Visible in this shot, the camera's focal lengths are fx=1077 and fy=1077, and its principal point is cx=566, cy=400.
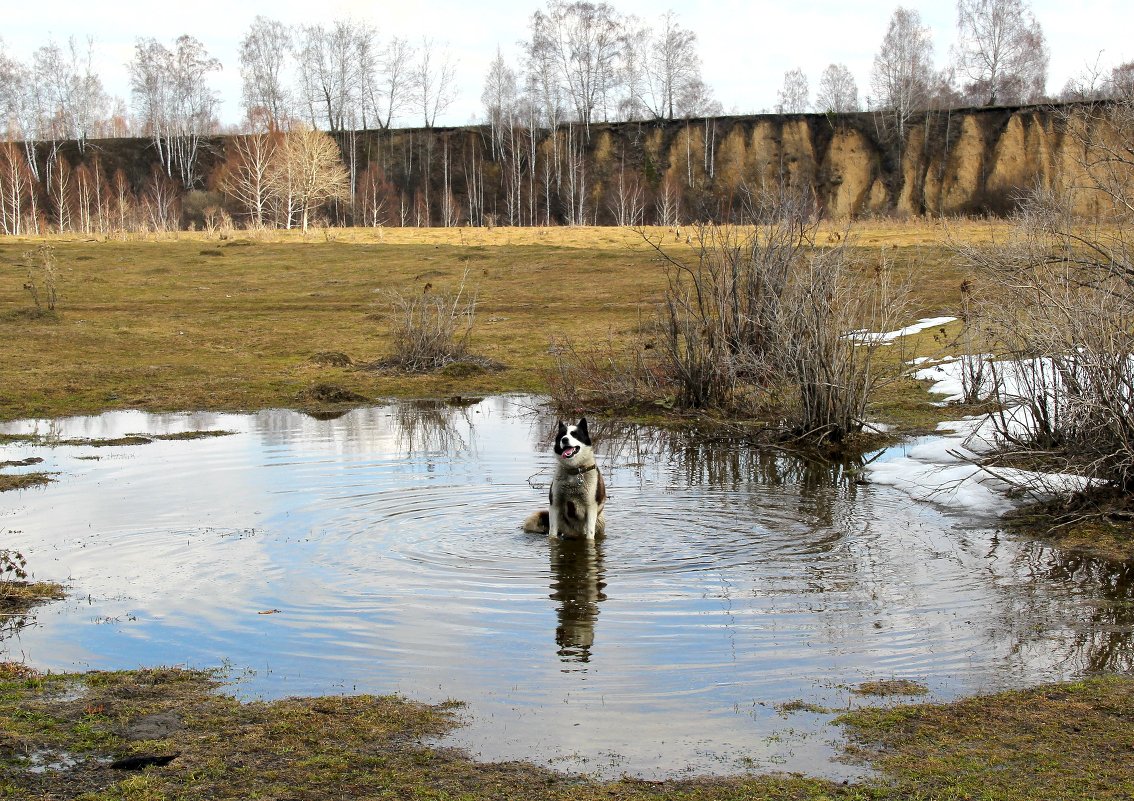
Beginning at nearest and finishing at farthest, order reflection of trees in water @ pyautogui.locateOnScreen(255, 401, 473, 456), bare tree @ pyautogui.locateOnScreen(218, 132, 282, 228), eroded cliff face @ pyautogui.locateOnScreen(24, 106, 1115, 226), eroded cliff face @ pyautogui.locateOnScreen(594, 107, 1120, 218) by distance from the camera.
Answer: reflection of trees in water @ pyautogui.locateOnScreen(255, 401, 473, 456) → bare tree @ pyautogui.locateOnScreen(218, 132, 282, 228) → eroded cliff face @ pyautogui.locateOnScreen(594, 107, 1120, 218) → eroded cliff face @ pyautogui.locateOnScreen(24, 106, 1115, 226)

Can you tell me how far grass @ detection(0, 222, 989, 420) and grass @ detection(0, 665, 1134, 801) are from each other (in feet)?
33.0

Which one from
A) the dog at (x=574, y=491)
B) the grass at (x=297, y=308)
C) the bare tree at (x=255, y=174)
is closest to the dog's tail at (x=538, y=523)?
the dog at (x=574, y=491)

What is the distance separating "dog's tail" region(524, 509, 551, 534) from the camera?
991 centimetres

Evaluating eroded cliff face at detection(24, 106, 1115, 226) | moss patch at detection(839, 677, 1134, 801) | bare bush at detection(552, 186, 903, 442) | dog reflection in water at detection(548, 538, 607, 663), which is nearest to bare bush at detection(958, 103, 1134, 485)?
bare bush at detection(552, 186, 903, 442)

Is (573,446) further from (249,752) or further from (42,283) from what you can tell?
(42,283)

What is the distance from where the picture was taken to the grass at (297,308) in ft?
66.9

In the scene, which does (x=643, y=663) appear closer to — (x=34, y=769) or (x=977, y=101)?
(x=34, y=769)

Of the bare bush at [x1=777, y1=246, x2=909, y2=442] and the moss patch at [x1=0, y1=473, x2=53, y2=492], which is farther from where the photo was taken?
the bare bush at [x1=777, y1=246, x2=909, y2=442]

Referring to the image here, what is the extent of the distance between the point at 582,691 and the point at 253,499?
6301 millimetres

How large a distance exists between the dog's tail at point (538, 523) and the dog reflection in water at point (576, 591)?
0.38 meters

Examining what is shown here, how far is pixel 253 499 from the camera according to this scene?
37.2ft

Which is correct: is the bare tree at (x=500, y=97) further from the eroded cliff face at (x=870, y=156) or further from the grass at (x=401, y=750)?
the grass at (x=401, y=750)

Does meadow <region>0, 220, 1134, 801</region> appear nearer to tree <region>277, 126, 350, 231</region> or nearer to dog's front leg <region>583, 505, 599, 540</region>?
dog's front leg <region>583, 505, 599, 540</region>

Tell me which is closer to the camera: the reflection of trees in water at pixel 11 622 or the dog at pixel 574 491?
the reflection of trees in water at pixel 11 622
